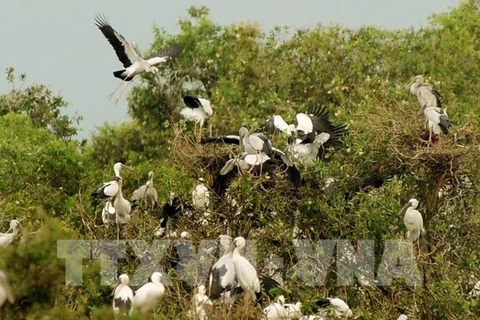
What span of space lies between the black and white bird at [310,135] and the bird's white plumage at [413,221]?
92cm

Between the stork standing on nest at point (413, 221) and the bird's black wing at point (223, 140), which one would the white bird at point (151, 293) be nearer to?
the bird's black wing at point (223, 140)

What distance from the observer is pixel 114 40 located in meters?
15.0

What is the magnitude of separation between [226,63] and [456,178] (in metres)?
16.0

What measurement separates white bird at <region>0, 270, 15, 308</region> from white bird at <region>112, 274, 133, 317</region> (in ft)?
6.57

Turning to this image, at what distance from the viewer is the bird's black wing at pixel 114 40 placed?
14656mm

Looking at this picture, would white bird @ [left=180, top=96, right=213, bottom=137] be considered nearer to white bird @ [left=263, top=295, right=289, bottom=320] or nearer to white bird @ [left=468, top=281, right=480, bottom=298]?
white bird @ [left=468, top=281, right=480, bottom=298]

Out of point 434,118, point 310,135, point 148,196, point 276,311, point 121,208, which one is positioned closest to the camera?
point 276,311

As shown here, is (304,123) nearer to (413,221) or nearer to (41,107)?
(413,221)

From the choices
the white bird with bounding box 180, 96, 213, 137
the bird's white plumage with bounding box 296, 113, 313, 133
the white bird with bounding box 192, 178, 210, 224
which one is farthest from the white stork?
the bird's white plumage with bounding box 296, 113, 313, 133

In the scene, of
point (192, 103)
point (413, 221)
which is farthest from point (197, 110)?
point (413, 221)

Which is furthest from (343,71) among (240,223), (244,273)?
(244,273)

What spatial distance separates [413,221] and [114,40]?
4613mm

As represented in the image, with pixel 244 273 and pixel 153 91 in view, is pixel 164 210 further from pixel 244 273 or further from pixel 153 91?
pixel 153 91

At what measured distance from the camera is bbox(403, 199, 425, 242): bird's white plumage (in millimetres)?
11539
